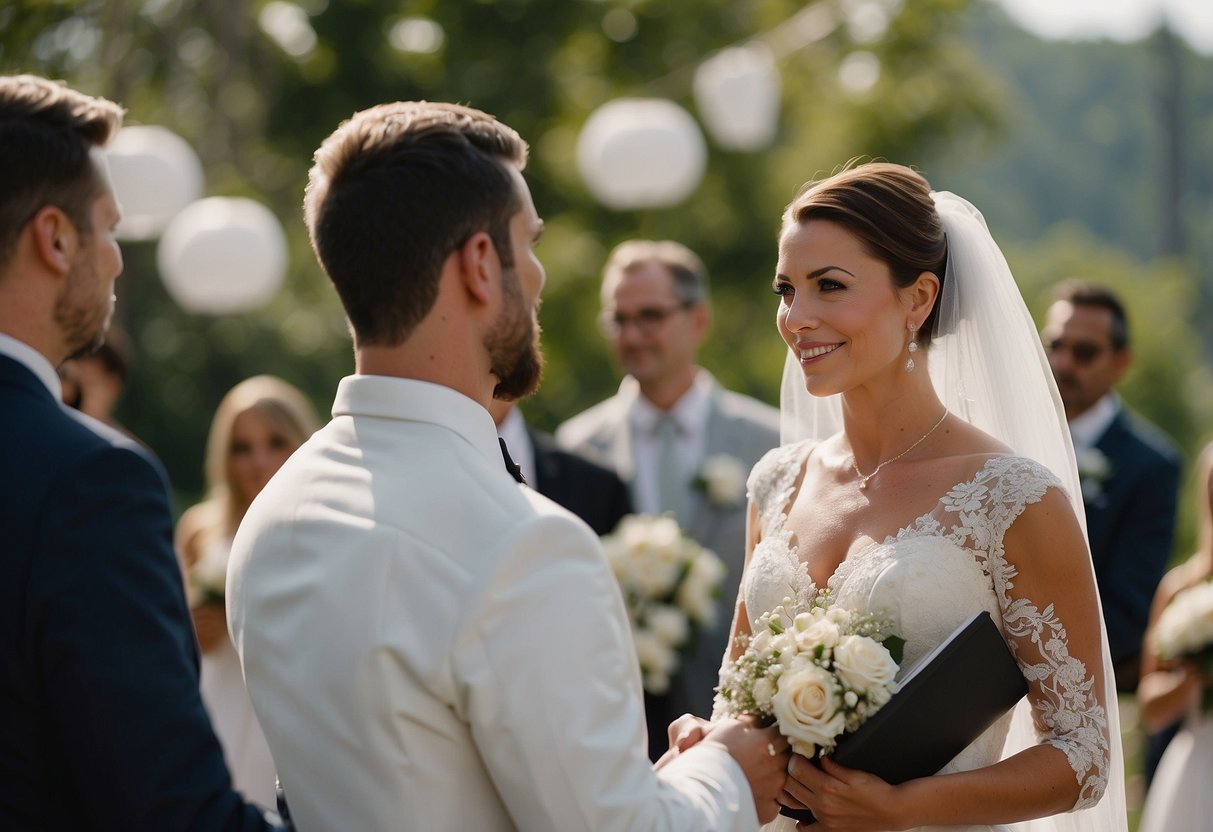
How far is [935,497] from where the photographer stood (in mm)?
3377

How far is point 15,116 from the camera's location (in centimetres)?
251

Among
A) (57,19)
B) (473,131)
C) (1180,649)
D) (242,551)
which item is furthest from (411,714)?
(57,19)

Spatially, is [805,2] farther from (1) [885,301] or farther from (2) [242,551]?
(2) [242,551]

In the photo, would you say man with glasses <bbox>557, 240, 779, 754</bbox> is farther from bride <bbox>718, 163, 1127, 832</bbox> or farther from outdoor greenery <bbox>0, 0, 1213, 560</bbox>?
outdoor greenery <bbox>0, 0, 1213, 560</bbox>

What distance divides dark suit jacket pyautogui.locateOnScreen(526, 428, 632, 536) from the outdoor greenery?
20.1ft

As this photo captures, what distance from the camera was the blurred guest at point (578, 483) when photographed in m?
6.14

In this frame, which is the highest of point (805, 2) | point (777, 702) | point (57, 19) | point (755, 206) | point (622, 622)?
point (805, 2)

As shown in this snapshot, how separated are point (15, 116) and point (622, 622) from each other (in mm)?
1430

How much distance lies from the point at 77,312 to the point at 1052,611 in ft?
7.14

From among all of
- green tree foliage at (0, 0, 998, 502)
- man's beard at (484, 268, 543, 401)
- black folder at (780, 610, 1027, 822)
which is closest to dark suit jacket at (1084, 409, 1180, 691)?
black folder at (780, 610, 1027, 822)

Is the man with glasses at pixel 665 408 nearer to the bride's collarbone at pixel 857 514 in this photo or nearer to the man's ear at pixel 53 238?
the bride's collarbone at pixel 857 514

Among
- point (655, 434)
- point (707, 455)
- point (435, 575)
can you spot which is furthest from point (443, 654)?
point (655, 434)

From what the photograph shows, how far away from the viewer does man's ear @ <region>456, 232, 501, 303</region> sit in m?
2.40

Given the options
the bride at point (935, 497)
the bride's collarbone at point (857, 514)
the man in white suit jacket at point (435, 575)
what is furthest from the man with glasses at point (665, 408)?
the man in white suit jacket at point (435, 575)
